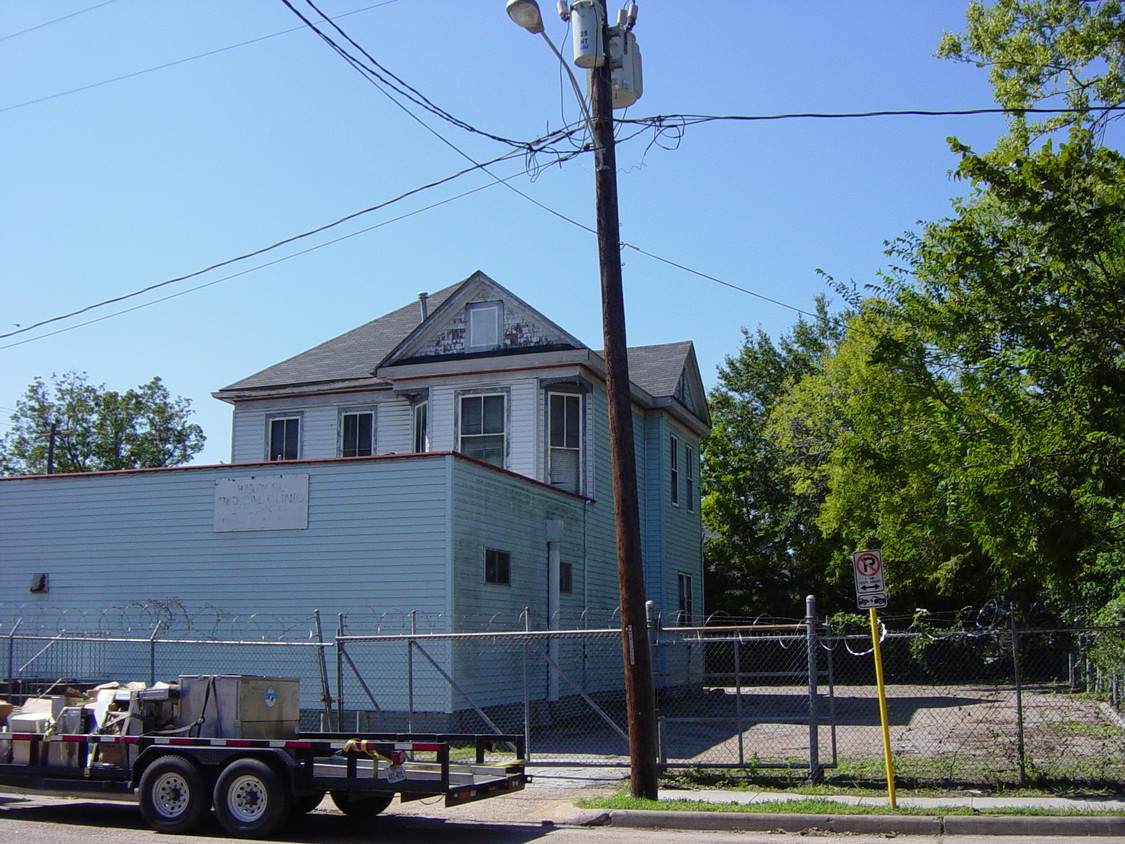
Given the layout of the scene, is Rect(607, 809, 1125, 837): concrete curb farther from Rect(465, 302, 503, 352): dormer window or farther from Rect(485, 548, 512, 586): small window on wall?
Rect(465, 302, 503, 352): dormer window

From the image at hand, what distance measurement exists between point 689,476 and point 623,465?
57.0ft

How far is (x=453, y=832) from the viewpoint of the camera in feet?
34.4

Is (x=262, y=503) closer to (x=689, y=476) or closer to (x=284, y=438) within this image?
(x=284, y=438)

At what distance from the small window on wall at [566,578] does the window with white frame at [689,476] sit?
7.33m

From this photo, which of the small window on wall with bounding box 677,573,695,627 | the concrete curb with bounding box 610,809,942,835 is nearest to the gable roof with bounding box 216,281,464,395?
the small window on wall with bounding box 677,573,695,627

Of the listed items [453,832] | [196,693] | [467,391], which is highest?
[467,391]

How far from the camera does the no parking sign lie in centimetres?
1063

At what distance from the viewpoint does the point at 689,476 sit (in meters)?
28.7

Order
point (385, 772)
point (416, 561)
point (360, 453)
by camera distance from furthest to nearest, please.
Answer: point (360, 453) → point (416, 561) → point (385, 772)

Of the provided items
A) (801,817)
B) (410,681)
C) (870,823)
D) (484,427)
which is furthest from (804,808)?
(484,427)

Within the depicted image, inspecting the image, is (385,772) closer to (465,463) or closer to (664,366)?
(465,463)

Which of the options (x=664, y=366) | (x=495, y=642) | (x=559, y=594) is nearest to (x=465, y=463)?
(x=495, y=642)

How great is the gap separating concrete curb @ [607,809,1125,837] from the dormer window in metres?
12.9

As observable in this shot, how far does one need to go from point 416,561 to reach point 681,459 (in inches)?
479
